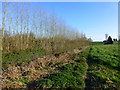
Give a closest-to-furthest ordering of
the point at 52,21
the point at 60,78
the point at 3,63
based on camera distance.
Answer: the point at 60,78 → the point at 3,63 → the point at 52,21

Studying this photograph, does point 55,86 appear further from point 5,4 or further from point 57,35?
point 57,35

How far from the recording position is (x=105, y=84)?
374cm

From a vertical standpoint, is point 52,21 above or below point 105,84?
above

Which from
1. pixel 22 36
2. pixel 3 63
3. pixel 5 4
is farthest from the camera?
pixel 22 36

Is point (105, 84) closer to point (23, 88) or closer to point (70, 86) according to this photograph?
point (70, 86)

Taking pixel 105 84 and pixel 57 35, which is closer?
pixel 105 84

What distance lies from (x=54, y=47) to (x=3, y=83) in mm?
8654

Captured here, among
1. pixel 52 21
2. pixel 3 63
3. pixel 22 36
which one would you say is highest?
pixel 52 21

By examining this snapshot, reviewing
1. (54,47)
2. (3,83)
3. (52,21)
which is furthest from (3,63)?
(52,21)

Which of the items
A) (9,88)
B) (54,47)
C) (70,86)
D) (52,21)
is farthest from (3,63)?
(52,21)

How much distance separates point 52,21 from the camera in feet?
42.8

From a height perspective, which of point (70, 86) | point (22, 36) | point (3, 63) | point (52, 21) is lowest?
point (70, 86)

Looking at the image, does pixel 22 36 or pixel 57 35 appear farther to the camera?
pixel 57 35

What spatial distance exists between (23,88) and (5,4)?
591 cm
